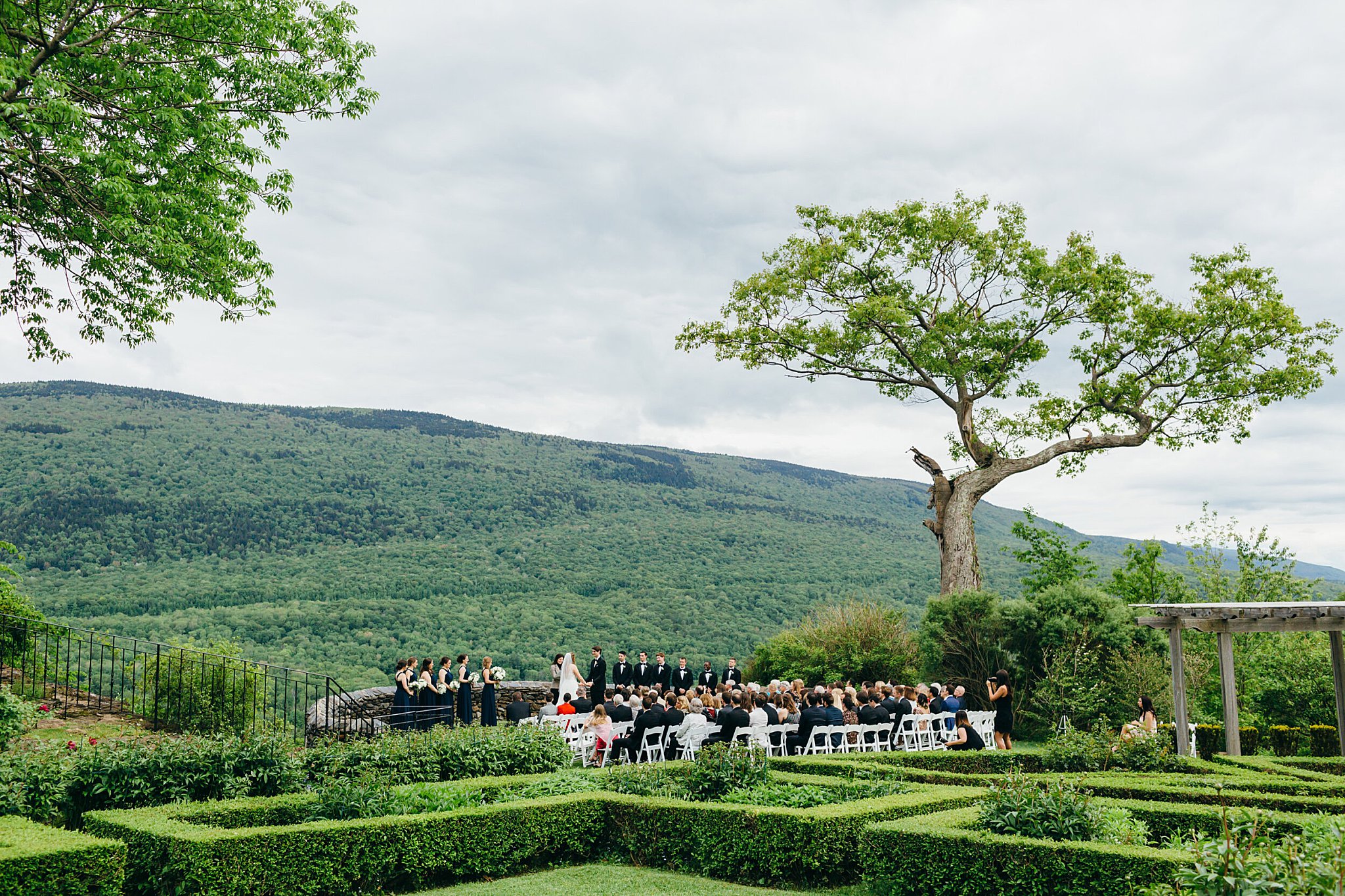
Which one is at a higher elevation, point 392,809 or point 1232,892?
point 1232,892

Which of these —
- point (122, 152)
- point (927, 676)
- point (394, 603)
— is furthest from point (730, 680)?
point (394, 603)

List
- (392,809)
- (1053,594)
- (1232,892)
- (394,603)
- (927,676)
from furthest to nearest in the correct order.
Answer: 1. (394,603)
2. (927,676)
3. (1053,594)
4. (392,809)
5. (1232,892)

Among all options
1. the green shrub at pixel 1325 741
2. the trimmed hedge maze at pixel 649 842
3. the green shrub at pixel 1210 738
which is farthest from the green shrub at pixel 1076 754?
the green shrub at pixel 1325 741

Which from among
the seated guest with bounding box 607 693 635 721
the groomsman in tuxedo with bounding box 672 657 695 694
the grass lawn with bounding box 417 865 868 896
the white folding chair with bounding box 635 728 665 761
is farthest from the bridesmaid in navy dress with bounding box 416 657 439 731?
the grass lawn with bounding box 417 865 868 896

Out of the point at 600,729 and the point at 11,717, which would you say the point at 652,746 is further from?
the point at 11,717

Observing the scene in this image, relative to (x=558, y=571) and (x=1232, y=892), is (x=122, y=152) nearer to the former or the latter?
(x=1232, y=892)

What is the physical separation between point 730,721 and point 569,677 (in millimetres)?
5296

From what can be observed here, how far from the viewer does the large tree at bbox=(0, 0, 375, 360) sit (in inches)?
398

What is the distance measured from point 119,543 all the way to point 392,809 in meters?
42.9

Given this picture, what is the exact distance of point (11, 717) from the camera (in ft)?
32.9

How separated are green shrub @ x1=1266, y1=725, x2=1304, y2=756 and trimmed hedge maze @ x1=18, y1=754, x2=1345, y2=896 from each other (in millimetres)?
8942

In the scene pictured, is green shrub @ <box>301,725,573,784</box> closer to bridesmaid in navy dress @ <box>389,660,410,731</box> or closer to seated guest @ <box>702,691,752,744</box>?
seated guest @ <box>702,691,752,744</box>

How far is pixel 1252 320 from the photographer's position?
73.3 feet

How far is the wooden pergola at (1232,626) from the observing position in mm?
13172
